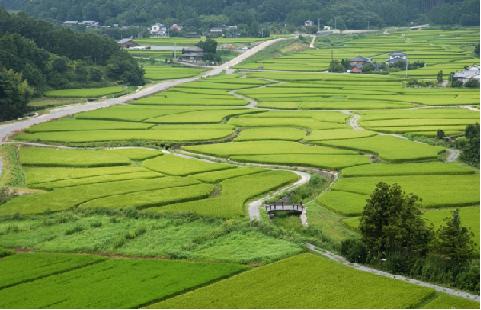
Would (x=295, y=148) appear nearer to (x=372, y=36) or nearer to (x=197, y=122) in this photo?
(x=197, y=122)

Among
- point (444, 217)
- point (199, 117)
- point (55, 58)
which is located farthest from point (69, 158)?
point (55, 58)

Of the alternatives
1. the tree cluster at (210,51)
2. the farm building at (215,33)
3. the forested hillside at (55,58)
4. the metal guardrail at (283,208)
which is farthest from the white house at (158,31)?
the metal guardrail at (283,208)

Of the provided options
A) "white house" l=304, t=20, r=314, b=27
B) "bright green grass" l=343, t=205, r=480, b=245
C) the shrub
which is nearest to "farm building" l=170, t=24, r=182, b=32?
"white house" l=304, t=20, r=314, b=27

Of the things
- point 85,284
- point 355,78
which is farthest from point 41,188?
point 355,78

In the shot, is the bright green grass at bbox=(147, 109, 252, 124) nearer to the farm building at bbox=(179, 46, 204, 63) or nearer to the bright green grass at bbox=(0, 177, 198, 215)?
the bright green grass at bbox=(0, 177, 198, 215)

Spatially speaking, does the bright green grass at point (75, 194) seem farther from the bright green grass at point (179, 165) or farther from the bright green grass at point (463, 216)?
the bright green grass at point (463, 216)

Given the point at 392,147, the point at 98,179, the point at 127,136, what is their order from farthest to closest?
the point at 127,136 < the point at 392,147 < the point at 98,179

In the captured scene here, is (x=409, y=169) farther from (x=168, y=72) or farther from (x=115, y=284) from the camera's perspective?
(x=168, y=72)
